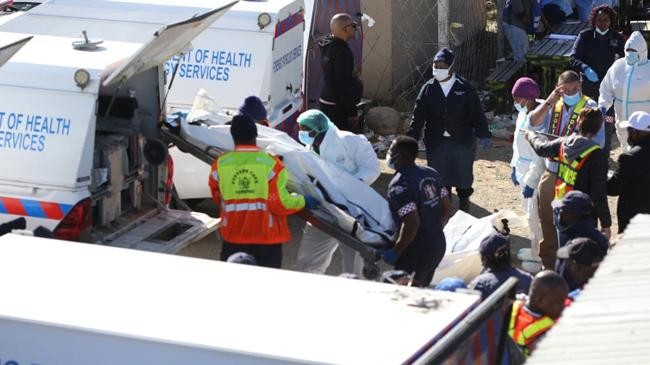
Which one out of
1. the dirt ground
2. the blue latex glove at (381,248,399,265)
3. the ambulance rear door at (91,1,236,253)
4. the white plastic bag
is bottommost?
the dirt ground

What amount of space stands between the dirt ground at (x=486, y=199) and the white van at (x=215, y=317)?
4.54 metres

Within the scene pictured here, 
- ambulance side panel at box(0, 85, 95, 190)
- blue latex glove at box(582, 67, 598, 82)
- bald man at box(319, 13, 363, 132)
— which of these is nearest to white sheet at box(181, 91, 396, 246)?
ambulance side panel at box(0, 85, 95, 190)

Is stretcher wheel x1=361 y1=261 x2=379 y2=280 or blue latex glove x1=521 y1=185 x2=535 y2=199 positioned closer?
stretcher wheel x1=361 y1=261 x2=379 y2=280

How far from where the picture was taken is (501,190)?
12375mm

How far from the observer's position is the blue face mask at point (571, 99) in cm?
963

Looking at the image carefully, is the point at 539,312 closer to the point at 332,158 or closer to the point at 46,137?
the point at 332,158

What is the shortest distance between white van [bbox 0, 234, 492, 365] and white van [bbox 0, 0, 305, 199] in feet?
16.3

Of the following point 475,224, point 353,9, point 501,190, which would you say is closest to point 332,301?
point 475,224

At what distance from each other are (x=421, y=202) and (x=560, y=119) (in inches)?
76.7

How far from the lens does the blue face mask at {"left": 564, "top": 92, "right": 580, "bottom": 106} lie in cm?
963

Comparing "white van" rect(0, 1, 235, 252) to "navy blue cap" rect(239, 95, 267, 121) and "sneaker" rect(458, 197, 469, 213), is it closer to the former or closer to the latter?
"navy blue cap" rect(239, 95, 267, 121)

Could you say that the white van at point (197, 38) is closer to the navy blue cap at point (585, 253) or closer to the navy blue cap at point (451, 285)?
the navy blue cap at point (585, 253)

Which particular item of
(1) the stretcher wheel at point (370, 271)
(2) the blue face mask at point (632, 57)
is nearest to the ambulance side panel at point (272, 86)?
(1) the stretcher wheel at point (370, 271)

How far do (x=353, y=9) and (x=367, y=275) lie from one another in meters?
5.76
